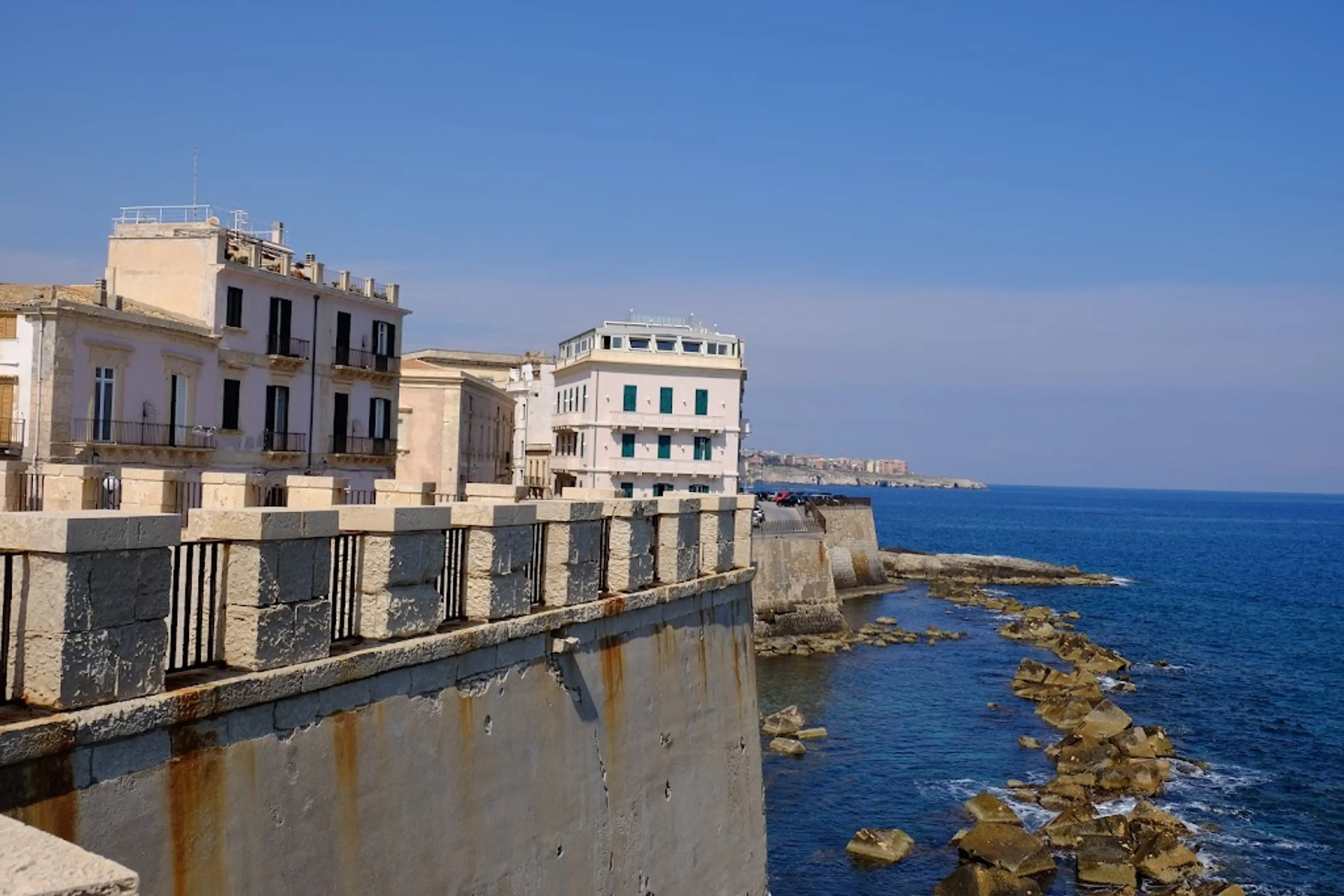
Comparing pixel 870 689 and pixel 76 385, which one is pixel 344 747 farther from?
pixel 870 689

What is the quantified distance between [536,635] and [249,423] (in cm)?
2363

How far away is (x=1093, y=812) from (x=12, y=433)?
83.9ft

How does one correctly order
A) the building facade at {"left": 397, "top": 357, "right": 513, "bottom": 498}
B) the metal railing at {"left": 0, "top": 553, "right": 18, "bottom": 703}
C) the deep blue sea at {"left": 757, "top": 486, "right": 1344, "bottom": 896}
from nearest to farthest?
1. the metal railing at {"left": 0, "top": 553, "right": 18, "bottom": 703}
2. the deep blue sea at {"left": 757, "top": 486, "right": 1344, "bottom": 896}
3. the building facade at {"left": 397, "top": 357, "right": 513, "bottom": 498}

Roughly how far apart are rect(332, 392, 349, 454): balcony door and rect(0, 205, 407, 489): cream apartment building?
4cm

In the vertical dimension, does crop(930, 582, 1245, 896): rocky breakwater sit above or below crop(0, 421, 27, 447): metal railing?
below

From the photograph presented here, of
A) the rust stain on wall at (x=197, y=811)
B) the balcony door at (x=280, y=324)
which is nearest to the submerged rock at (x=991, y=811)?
the balcony door at (x=280, y=324)

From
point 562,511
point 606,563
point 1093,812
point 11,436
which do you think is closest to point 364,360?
point 11,436

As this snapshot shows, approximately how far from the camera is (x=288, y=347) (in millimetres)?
32031

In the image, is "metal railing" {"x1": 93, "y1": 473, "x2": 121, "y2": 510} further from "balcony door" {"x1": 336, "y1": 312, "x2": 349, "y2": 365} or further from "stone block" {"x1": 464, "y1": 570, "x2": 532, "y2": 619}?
"balcony door" {"x1": 336, "y1": 312, "x2": 349, "y2": 365}

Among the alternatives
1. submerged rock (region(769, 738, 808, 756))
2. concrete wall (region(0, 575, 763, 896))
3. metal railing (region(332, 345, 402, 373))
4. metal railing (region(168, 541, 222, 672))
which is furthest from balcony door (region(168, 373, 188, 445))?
metal railing (region(168, 541, 222, 672))

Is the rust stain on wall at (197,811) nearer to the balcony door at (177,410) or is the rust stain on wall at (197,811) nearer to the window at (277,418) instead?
the balcony door at (177,410)

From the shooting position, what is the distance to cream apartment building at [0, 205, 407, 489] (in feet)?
77.8

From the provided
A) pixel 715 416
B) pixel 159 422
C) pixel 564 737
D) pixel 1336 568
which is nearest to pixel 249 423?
pixel 159 422

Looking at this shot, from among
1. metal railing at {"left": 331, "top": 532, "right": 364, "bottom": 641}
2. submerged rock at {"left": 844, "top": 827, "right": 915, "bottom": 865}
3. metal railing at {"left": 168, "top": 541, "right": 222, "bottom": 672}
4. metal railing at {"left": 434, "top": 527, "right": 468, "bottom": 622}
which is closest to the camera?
metal railing at {"left": 168, "top": 541, "right": 222, "bottom": 672}
